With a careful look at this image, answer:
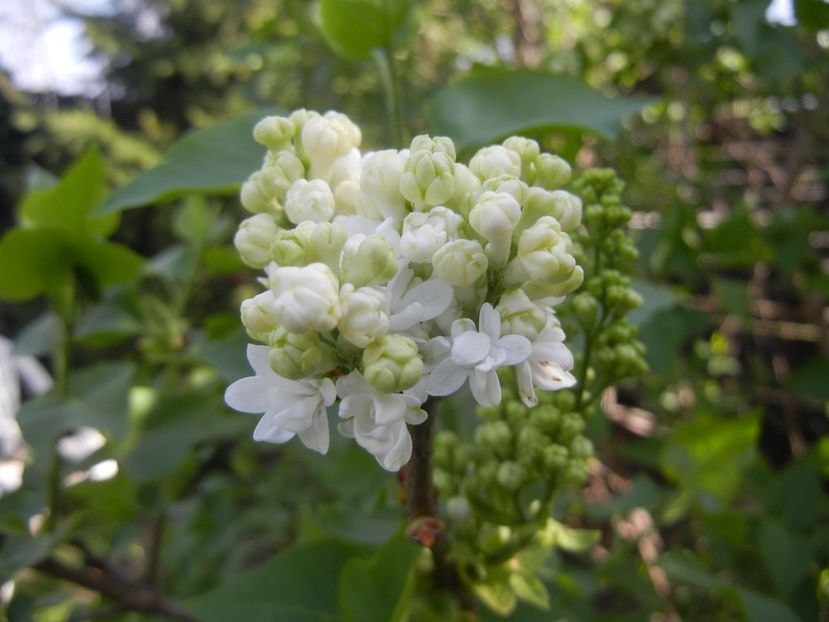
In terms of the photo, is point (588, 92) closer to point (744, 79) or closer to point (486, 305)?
point (486, 305)

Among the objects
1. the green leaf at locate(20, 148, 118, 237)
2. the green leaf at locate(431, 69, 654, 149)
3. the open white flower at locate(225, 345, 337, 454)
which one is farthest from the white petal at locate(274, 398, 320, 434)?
A: the green leaf at locate(20, 148, 118, 237)

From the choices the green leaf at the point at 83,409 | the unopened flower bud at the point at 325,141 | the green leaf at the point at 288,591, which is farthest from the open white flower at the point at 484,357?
the green leaf at the point at 83,409

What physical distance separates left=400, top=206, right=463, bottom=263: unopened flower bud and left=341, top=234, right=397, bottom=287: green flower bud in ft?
0.05

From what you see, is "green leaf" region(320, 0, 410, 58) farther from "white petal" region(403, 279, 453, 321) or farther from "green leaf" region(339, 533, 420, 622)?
"green leaf" region(339, 533, 420, 622)

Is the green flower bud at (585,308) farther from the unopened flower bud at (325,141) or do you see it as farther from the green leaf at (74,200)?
the green leaf at (74,200)

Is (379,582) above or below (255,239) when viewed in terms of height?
below

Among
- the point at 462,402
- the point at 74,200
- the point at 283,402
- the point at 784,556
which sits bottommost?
the point at 784,556

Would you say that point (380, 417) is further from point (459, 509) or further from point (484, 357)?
point (459, 509)

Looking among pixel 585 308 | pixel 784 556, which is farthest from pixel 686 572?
pixel 585 308

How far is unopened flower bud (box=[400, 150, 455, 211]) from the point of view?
0.48m

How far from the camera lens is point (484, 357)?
43 centimetres

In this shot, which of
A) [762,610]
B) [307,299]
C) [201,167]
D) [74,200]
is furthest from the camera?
[74,200]

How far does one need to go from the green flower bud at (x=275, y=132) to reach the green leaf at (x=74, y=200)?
1.70 ft

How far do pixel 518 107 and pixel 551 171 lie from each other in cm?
33
